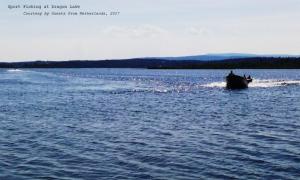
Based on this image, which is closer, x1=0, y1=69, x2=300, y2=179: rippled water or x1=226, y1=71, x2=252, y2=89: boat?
x1=0, y1=69, x2=300, y2=179: rippled water

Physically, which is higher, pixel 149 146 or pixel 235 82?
pixel 149 146

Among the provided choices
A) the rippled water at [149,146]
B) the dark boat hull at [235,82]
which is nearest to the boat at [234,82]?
the dark boat hull at [235,82]

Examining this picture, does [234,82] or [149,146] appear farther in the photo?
[234,82]

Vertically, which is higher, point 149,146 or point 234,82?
point 149,146

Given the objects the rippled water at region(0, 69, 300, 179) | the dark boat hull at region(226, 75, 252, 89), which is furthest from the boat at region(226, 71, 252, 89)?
the rippled water at region(0, 69, 300, 179)

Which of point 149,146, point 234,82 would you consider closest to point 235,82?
point 234,82

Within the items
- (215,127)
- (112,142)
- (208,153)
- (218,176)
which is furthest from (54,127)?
(218,176)

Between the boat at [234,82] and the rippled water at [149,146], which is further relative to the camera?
the boat at [234,82]

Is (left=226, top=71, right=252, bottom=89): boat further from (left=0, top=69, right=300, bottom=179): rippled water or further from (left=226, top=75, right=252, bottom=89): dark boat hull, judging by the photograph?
(left=0, top=69, right=300, bottom=179): rippled water

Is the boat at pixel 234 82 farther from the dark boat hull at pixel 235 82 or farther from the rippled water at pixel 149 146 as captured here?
the rippled water at pixel 149 146

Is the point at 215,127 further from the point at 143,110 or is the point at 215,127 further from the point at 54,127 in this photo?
the point at 143,110

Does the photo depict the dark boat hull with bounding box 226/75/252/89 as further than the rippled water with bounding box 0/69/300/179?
Yes

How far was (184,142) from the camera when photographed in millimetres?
28500

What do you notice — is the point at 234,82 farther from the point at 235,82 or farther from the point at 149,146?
the point at 149,146
